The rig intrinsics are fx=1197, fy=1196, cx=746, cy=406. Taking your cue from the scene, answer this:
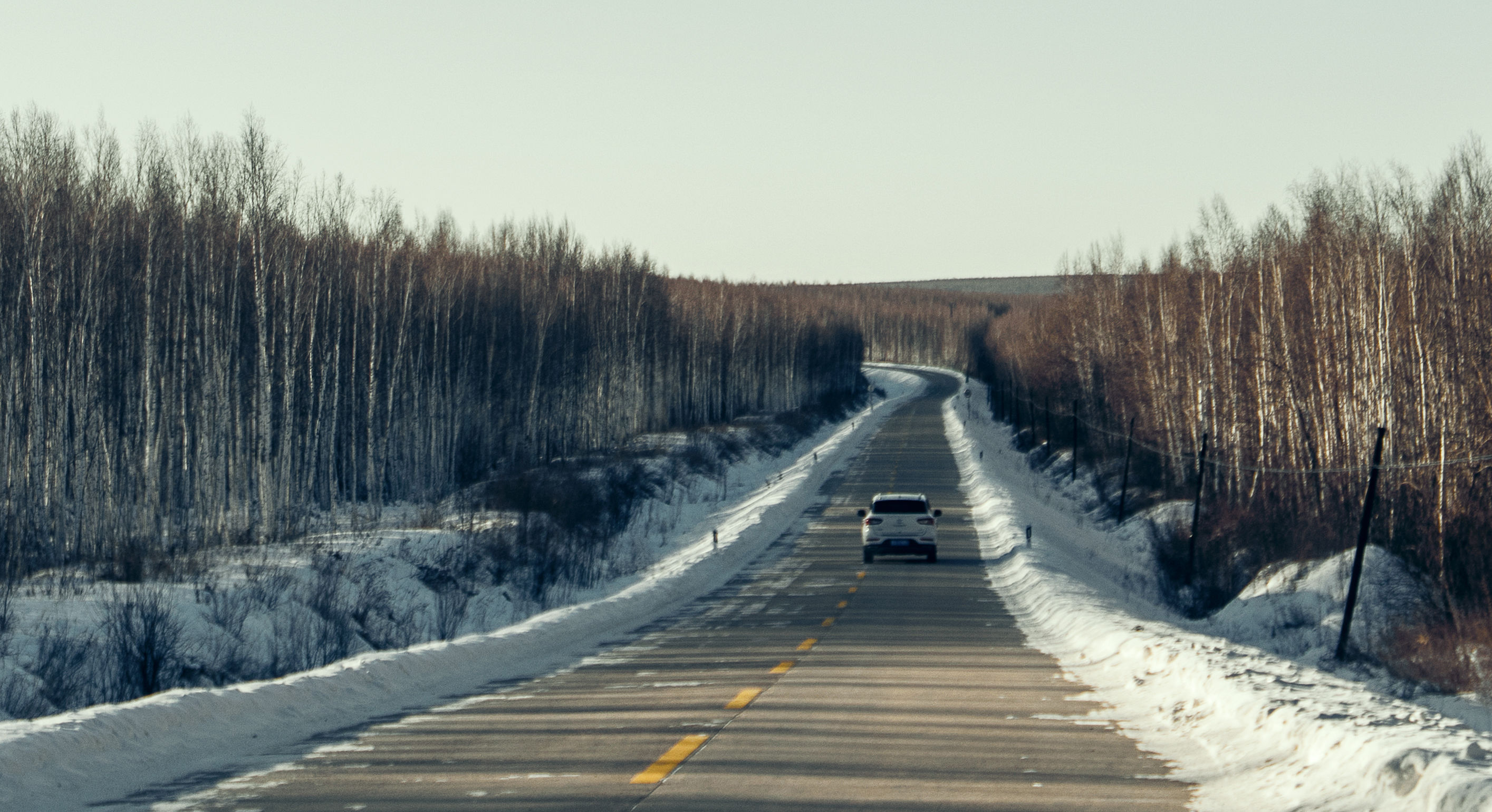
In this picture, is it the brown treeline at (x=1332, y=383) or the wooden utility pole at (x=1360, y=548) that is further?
the brown treeline at (x=1332, y=383)

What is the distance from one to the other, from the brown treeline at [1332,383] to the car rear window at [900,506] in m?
8.07

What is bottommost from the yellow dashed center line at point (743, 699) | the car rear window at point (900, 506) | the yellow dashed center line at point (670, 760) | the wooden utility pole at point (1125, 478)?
the wooden utility pole at point (1125, 478)

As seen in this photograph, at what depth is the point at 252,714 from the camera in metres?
9.55

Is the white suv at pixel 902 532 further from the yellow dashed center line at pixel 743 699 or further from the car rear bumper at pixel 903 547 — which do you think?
the yellow dashed center line at pixel 743 699

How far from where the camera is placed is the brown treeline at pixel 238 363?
30.7 m

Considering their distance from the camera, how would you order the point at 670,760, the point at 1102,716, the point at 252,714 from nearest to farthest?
the point at 670,760 → the point at 252,714 → the point at 1102,716

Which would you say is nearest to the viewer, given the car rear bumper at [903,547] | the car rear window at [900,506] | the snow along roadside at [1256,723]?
the snow along roadside at [1256,723]

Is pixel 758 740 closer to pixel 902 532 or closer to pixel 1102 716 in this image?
pixel 1102 716

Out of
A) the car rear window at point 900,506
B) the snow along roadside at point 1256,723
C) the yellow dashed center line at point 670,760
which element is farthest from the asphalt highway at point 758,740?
the car rear window at point 900,506

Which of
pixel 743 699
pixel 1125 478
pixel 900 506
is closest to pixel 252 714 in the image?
pixel 743 699

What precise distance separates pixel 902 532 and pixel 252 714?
22249mm

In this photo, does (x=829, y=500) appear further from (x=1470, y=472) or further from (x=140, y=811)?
(x=140, y=811)

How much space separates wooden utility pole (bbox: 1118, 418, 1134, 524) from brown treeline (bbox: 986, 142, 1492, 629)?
43.9 inches

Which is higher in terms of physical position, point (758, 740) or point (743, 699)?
point (758, 740)
